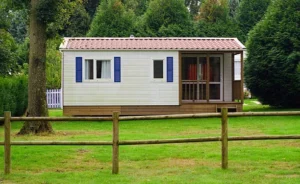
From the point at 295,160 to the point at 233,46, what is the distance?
1350 cm

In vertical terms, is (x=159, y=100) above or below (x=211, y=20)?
below

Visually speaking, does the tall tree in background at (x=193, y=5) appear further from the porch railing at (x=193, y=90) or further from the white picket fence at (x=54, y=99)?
the porch railing at (x=193, y=90)

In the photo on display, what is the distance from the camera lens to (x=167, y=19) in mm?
38281

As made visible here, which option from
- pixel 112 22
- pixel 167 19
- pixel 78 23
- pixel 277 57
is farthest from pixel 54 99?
pixel 78 23

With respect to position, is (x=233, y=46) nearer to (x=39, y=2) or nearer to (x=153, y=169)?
(x=39, y=2)

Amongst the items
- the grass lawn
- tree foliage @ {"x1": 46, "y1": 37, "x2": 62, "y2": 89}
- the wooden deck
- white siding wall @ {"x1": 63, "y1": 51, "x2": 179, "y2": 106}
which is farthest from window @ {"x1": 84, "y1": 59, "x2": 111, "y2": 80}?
tree foliage @ {"x1": 46, "y1": 37, "x2": 62, "y2": 89}

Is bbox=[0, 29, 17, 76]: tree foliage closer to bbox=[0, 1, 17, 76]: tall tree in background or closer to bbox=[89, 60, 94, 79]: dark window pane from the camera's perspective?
bbox=[0, 1, 17, 76]: tall tree in background

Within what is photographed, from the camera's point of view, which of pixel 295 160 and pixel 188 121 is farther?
pixel 188 121

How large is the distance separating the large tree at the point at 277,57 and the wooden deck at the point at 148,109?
8.87ft

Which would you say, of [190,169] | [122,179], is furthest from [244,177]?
[122,179]

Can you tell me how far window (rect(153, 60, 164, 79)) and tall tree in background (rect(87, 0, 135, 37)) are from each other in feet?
43.5

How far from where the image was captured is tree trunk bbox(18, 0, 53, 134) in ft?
57.6

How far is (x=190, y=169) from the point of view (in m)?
11.0

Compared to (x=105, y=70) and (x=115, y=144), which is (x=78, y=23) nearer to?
(x=105, y=70)
